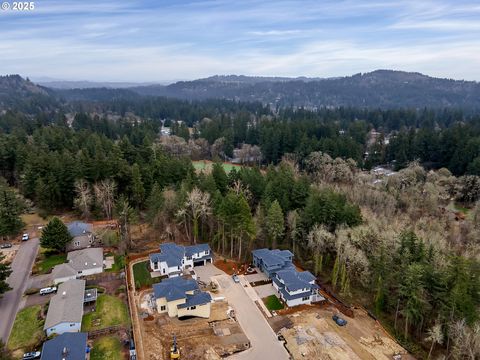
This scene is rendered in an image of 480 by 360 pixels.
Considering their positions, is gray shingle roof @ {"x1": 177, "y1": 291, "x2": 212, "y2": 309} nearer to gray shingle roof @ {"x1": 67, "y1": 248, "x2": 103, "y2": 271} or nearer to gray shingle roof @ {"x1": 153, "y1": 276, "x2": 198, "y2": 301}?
gray shingle roof @ {"x1": 153, "y1": 276, "x2": 198, "y2": 301}

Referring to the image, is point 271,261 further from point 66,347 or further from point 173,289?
point 66,347

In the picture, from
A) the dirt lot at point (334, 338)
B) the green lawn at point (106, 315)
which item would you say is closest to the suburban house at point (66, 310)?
the green lawn at point (106, 315)

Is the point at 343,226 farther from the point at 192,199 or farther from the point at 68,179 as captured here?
the point at 68,179

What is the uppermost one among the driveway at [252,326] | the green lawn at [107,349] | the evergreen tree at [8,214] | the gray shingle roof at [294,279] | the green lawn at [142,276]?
the evergreen tree at [8,214]

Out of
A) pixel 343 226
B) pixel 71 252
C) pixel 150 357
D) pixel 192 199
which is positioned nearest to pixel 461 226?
pixel 343 226

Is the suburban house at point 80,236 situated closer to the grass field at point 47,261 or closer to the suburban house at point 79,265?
the grass field at point 47,261

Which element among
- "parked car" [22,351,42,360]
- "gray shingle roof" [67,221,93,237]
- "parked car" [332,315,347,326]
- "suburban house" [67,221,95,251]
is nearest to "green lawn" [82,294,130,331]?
"parked car" [22,351,42,360]

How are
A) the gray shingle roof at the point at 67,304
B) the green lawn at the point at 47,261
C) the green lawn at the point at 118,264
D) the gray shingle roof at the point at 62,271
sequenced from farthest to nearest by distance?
1. the green lawn at the point at 118,264
2. the green lawn at the point at 47,261
3. the gray shingle roof at the point at 62,271
4. the gray shingle roof at the point at 67,304
